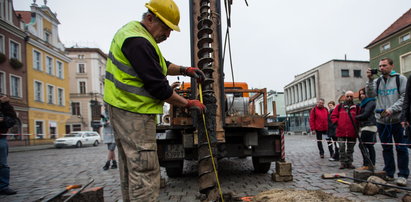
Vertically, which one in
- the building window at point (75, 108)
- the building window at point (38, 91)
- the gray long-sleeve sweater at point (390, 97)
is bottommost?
the gray long-sleeve sweater at point (390, 97)

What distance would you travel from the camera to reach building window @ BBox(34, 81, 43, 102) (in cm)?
2653

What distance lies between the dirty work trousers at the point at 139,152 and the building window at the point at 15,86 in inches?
1021

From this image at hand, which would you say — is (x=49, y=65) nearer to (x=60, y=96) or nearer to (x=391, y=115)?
(x=60, y=96)

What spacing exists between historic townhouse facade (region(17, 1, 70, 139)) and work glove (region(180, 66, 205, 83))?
2521 centimetres

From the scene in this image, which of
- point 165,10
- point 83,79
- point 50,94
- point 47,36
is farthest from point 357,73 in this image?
point 165,10

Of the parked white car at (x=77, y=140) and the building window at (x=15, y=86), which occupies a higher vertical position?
the building window at (x=15, y=86)

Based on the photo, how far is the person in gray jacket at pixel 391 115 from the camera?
438 centimetres

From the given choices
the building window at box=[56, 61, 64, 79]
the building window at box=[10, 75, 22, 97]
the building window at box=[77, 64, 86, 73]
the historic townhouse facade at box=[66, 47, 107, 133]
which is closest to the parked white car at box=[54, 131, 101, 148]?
the building window at box=[10, 75, 22, 97]

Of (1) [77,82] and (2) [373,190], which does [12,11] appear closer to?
(1) [77,82]

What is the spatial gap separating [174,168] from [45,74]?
27939 millimetres

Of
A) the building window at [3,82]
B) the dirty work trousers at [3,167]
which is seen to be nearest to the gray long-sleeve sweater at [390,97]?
the dirty work trousers at [3,167]

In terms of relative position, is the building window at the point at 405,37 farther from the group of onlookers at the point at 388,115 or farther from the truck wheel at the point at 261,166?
the truck wheel at the point at 261,166

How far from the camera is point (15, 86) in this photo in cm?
2398

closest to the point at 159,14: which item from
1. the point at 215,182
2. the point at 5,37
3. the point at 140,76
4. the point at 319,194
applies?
the point at 140,76
